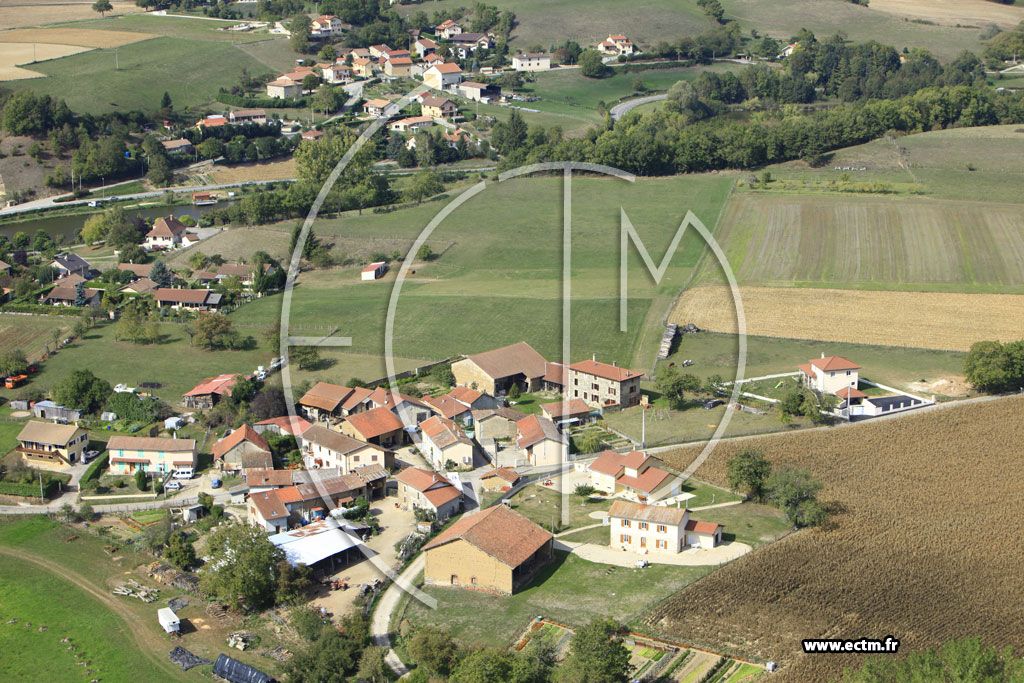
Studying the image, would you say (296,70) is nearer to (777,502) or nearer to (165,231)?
(165,231)

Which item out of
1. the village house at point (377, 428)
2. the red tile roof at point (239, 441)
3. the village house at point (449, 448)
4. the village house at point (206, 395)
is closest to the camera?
the village house at point (449, 448)

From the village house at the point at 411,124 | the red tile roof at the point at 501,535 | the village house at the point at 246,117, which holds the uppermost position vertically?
the village house at the point at 246,117

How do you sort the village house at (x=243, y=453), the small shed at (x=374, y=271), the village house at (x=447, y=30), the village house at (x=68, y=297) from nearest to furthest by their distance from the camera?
the village house at (x=243, y=453) < the village house at (x=68, y=297) < the small shed at (x=374, y=271) < the village house at (x=447, y=30)

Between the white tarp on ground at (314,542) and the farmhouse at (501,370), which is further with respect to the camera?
the farmhouse at (501,370)

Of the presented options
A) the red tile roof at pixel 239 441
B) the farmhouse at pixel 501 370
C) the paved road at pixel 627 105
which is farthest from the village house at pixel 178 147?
the red tile roof at pixel 239 441

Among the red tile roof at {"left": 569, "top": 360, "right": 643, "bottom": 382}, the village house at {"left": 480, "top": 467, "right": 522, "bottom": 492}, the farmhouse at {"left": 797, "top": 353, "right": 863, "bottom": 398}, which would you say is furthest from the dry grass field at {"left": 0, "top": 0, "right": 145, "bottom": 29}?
the farmhouse at {"left": 797, "top": 353, "right": 863, "bottom": 398}

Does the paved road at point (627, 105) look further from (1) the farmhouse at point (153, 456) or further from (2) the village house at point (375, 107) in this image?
(1) the farmhouse at point (153, 456)

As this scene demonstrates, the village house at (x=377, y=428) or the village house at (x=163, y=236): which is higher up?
the village house at (x=163, y=236)
